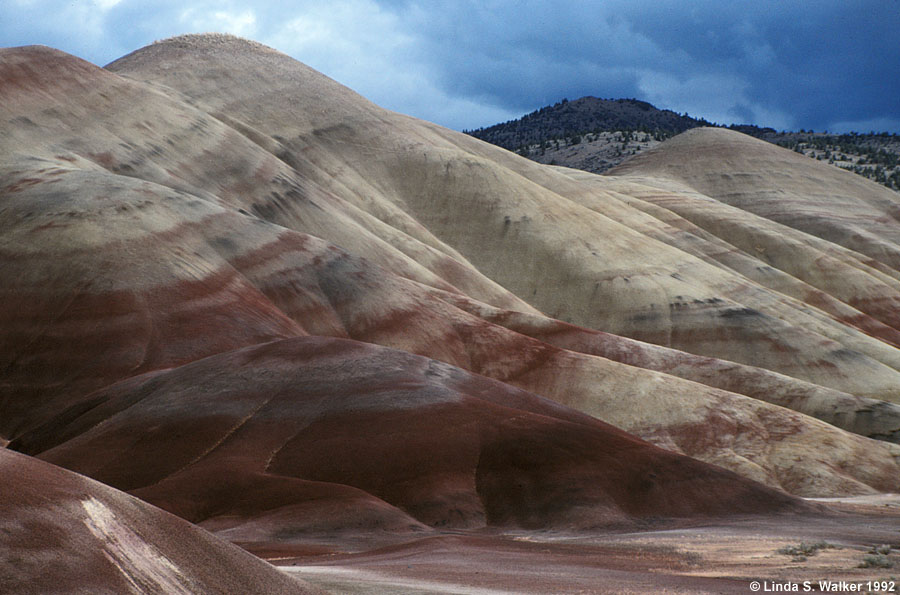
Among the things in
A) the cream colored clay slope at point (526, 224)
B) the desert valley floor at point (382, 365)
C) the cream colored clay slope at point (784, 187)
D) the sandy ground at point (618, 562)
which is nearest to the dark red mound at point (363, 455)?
the desert valley floor at point (382, 365)

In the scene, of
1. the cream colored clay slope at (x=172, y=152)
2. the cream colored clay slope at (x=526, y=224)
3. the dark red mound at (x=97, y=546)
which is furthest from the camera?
the cream colored clay slope at (x=526, y=224)

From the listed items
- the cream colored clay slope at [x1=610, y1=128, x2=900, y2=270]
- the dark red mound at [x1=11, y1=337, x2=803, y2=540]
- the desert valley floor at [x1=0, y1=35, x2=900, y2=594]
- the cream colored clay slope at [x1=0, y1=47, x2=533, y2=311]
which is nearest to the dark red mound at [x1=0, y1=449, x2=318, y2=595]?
the desert valley floor at [x1=0, y1=35, x2=900, y2=594]

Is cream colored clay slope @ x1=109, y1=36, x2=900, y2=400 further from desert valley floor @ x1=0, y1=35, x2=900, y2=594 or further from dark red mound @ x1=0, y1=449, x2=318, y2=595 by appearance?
dark red mound @ x1=0, y1=449, x2=318, y2=595

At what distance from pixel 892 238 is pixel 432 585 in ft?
390

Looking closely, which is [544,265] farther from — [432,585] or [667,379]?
[432,585]

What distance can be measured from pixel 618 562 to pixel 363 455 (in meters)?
10.8

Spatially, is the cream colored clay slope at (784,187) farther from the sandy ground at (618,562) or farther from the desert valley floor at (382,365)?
the sandy ground at (618,562)

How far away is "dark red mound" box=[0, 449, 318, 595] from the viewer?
980 cm

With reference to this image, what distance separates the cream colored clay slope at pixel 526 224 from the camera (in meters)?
74.0

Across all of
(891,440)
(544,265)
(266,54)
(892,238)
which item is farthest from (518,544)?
(892,238)

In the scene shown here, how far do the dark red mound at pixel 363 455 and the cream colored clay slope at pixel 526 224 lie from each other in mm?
33307

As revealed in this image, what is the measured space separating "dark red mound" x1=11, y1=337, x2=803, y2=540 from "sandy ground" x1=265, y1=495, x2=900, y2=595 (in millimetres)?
2158

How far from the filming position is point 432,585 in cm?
1555

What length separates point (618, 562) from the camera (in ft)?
64.8
